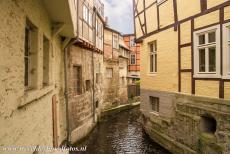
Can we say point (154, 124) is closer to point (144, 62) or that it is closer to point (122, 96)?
point (144, 62)

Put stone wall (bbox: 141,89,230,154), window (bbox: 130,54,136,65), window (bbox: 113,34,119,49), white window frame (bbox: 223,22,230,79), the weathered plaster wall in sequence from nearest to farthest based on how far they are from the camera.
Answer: white window frame (bbox: 223,22,230,79), stone wall (bbox: 141,89,230,154), window (bbox: 113,34,119,49), the weathered plaster wall, window (bbox: 130,54,136,65)

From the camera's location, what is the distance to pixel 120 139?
38.8ft

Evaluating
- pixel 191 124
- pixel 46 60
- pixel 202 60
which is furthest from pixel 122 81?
pixel 46 60

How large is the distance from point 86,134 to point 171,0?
7.12m

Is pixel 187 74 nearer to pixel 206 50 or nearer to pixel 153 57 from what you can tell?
pixel 206 50

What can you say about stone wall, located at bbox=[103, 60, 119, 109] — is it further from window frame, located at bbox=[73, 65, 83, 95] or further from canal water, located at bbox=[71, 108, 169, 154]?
window frame, located at bbox=[73, 65, 83, 95]

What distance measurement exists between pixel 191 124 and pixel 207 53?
2.45m

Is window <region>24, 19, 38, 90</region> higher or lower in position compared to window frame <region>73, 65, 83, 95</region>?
higher

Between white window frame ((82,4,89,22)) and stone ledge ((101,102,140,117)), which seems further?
stone ledge ((101,102,140,117))

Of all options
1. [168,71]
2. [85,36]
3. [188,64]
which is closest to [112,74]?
[85,36]

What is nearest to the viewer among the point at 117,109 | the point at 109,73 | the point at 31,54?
the point at 31,54

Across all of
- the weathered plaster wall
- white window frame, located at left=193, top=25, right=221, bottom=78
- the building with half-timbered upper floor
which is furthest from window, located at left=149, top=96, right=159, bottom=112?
the weathered plaster wall

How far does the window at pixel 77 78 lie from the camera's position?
424 inches

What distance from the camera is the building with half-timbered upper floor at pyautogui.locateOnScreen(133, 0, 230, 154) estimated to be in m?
6.89
